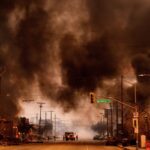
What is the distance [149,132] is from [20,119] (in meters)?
54.6

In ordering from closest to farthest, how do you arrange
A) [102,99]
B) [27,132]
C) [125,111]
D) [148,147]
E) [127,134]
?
[148,147]
[102,99]
[127,134]
[125,111]
[27,132]

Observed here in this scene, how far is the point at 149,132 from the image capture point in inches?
3012

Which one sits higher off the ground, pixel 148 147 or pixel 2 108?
pixel 2 108

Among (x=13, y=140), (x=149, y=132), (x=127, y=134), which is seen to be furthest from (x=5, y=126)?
(x=149, y=132)

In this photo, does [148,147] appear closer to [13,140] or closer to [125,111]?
[13,140]

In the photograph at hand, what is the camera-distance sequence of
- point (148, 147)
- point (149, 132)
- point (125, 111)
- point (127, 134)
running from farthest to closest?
point (125, 111) < point (127, 134) < point (149, 132) < point (148, 147)

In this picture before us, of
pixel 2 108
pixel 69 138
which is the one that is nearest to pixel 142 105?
pixel 2 108

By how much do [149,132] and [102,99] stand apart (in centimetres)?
2767

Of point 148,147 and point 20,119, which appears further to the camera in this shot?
point 20,119

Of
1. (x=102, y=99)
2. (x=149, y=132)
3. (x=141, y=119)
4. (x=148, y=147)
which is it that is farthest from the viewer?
(x=141, y=119)

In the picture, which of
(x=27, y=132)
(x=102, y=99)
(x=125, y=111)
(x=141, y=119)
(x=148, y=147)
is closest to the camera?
(x=148, y=147)

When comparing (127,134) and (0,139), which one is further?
(127,134)

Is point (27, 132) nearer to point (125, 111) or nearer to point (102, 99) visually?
point (125, 111)

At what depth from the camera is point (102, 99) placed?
2019 inches
